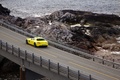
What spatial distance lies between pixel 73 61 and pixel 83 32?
944 inches

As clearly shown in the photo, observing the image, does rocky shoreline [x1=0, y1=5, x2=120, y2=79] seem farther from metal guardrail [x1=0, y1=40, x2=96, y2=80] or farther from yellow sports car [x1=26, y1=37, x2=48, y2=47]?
metal guardrail [x1=0, y1=40, x2=96, y2=80]

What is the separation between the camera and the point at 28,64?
35.3 m

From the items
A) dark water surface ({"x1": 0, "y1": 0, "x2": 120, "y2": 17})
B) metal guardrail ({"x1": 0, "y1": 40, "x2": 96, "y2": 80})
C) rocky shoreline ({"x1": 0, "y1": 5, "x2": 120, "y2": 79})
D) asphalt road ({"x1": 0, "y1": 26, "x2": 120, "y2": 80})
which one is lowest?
dark water surface ({"x1": 0, "y1": 0, "x2": 120, "y2": 17})

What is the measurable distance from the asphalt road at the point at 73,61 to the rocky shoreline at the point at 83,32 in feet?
28.2

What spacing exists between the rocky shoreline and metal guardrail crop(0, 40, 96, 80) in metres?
12.9

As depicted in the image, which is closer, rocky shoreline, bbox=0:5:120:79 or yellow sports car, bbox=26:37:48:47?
yellow sports car, bbox=26:37:48:47

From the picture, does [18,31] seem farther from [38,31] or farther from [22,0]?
[22,0]

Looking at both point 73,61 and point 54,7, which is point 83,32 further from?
Answer: point 54,7

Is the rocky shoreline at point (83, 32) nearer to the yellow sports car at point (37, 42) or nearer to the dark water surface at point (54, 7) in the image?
the yellow sports car at point (37, 42)

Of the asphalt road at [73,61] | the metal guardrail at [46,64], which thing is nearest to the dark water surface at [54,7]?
the asphalt road at [73,61]

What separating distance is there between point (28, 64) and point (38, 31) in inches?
886

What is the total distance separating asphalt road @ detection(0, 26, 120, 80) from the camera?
104ft

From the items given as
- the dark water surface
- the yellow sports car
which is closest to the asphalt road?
the yellow sports car

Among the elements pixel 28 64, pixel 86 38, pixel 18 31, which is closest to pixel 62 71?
pixel 28 64
